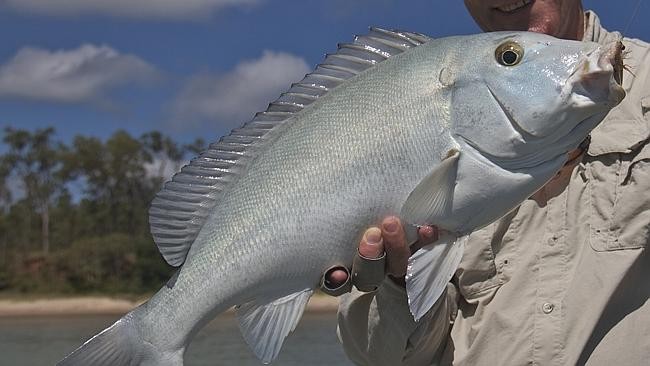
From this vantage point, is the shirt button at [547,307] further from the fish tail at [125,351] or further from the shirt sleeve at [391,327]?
the fish tail at [125,351]

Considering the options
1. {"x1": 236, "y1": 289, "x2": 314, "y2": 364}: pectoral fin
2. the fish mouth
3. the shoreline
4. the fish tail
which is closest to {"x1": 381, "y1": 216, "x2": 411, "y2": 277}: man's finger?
{"x1": 236, "y1": 289, "x2": 314, "y2": 364}: pectoral fin

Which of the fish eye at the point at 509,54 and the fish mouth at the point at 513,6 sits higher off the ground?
the fish mouth at the point at 513,6

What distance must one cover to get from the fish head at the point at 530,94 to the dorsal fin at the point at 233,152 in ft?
1.24

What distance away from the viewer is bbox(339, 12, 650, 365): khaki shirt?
11.1ft

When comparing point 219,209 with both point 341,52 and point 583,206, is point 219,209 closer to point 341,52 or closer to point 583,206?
point 341,52

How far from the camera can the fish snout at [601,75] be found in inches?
98.3

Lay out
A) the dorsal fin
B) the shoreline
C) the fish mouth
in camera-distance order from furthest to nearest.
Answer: the shoreline, the fish mouth, the dorsal fin

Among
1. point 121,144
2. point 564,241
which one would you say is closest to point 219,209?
point 564,241

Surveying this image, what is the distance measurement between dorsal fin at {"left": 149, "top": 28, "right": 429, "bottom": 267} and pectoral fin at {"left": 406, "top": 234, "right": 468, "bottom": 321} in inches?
26.4

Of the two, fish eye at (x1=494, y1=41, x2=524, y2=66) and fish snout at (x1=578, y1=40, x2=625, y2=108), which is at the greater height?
fish eye at (x1=494, y1=41, x2=524, y2=66)

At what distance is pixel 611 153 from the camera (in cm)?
352

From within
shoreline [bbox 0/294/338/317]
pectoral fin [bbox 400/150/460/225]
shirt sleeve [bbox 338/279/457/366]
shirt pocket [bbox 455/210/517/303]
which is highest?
pectoral fin [bbox 400/150/460/225]

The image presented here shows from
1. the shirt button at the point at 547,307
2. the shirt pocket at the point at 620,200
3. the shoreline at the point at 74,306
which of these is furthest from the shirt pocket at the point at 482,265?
the shoreline at the point at 74,306

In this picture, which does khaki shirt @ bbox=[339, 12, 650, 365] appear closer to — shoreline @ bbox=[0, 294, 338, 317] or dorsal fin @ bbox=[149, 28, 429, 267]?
dorsal fin @ bbox=[149, 28, 429, 267]
